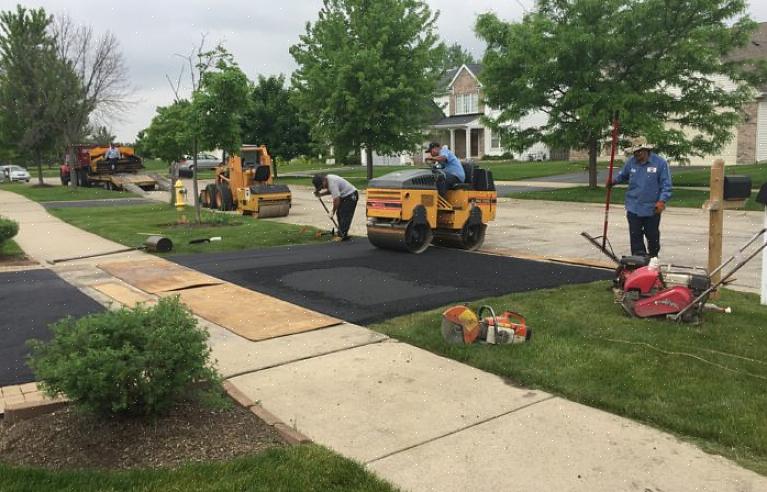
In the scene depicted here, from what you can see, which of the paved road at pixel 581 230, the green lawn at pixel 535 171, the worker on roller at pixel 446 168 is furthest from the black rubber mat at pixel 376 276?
the green lawn at pixel 535 171

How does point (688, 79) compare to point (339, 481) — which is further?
point (688, 79)

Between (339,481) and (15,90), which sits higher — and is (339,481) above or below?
below

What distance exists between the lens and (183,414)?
4.13 meters

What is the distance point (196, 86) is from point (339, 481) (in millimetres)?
15095

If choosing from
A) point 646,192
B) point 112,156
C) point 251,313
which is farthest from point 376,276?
point 112,156

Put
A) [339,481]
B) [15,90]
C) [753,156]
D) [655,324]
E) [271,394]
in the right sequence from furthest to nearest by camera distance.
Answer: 1. [753,156]
2. [15,90]
3. [655,324]
4. [271,394]
5. [339,481]

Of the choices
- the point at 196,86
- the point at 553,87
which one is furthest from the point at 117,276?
the point at 553,87

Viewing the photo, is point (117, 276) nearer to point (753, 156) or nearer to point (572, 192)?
point (572, 192)

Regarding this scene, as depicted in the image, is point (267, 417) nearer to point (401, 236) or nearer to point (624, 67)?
point (401, 236)

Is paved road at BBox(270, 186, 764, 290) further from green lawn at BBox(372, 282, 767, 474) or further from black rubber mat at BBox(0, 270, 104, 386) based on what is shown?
black rubber mat at BBox(0, 270, 104, 386)

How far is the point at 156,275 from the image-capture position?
9.59 meters

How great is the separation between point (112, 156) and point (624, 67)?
23357mm

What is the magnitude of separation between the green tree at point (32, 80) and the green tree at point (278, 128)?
9156mm

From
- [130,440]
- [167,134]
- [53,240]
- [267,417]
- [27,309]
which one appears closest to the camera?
[130,440]
